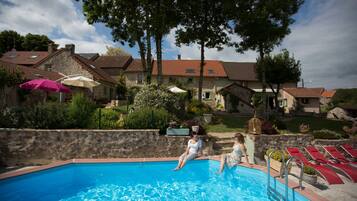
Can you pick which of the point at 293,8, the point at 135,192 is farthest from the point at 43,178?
the point at 293,8

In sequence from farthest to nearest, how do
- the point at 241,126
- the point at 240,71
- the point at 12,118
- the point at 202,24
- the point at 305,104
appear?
the point at 240,71, the point at 305,104, the point at 202,24, the point at 241,126, the point at 12,118

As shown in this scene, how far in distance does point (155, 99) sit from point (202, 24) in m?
12.3

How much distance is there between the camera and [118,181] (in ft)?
26.3

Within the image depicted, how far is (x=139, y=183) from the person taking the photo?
7957mm

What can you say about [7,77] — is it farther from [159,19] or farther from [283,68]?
[283,68]

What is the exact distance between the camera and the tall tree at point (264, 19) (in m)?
19.0

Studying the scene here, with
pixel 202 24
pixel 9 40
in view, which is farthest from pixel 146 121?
pixel 9 40

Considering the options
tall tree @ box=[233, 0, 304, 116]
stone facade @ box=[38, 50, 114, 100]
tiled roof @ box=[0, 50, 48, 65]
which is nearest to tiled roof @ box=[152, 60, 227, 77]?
stone facade @ box=[38, 50, 114, 100]

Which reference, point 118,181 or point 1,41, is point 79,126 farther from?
point 1,41

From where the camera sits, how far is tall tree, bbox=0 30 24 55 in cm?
4612

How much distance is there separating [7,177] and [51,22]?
10202 mm

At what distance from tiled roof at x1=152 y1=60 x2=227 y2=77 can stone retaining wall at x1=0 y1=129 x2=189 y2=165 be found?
28048 mm

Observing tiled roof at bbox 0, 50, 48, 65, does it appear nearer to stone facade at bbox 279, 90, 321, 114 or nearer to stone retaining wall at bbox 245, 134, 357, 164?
stone retaining wall at bbox 245, 134, 357, 164

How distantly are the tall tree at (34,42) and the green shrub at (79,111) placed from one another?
48.2 m
